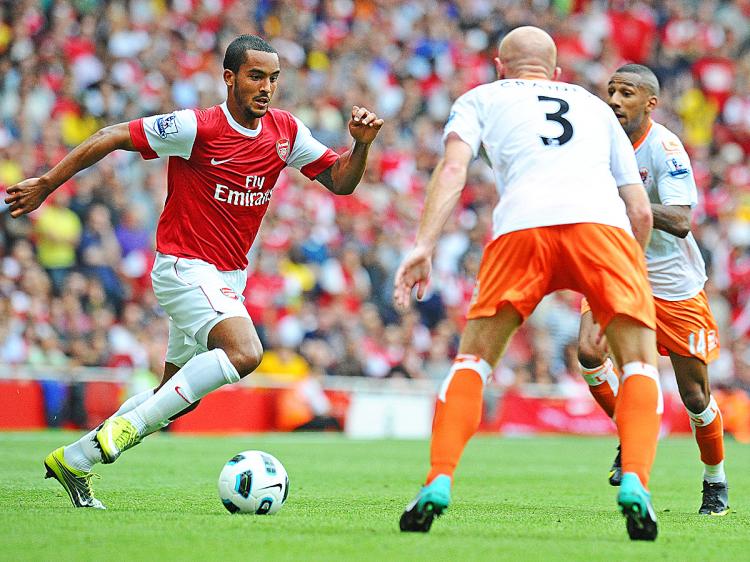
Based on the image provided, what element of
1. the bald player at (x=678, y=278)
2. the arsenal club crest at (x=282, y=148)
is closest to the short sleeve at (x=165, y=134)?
the arsenal club crest at (x=282, y=148)

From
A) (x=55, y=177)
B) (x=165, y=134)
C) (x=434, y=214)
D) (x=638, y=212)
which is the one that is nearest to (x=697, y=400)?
(x=638, y=212)

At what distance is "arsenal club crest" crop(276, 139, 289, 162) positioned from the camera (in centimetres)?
755

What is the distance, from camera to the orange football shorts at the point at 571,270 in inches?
224

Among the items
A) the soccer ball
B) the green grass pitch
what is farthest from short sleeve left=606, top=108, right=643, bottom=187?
the soccer ball

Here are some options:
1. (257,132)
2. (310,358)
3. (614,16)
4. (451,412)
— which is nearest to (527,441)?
(310,358)

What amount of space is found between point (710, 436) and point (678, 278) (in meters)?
1.04

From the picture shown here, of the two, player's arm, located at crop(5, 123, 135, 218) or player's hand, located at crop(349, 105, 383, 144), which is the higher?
player's hand, located at crop(349, 105, 383, 144)

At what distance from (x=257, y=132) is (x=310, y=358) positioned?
1016 cm

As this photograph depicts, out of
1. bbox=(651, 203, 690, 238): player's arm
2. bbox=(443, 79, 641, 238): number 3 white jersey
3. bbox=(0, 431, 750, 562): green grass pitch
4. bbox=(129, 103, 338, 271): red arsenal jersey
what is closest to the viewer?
bbox=(0, 431, 750, 562): green grass pitch

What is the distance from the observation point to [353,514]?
269 inches

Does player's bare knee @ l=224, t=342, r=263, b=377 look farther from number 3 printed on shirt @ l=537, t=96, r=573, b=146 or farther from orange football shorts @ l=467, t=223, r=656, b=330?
number 3 printed on shirt @ l=537, t=96, r=573, b=146

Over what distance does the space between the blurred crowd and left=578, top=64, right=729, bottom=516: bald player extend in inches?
358

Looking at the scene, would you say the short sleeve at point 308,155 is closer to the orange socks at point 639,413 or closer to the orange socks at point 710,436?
the orange socks at point 639,413

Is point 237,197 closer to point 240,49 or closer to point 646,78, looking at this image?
point 240,49
